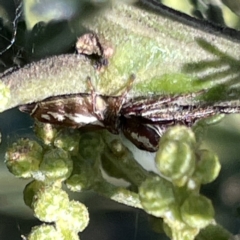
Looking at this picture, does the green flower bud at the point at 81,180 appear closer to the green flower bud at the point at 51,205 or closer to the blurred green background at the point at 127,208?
the green flower bud at the point at 51,205

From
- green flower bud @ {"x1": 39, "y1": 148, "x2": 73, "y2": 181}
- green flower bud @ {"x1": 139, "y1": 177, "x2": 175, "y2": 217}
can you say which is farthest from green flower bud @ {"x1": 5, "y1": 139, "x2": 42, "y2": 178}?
green flower bud @ {"x1": 139, "y1": 177, "x2": 175, "y2": 217}

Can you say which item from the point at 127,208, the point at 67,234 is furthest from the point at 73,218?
the point at 127,208

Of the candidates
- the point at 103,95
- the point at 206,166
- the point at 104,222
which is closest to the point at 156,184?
the point at 206,166

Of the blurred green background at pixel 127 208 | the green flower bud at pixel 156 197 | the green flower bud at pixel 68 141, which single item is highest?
the green flower bud at pixel 156 197

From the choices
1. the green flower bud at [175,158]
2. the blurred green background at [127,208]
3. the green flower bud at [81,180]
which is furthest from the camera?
the blurred green background at [127,208]

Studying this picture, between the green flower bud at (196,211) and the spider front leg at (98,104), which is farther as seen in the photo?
the spider front leg at (98,104)

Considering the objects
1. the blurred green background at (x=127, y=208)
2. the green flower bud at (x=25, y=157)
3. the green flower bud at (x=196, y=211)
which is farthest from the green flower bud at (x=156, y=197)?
the blurred green background at (x=127, y=208)

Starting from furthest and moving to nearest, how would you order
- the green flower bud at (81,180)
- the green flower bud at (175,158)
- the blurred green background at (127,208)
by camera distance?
the blurred green background at (127,208) < the green flower bud at (81,180) < the green flower bud at (175,158)
